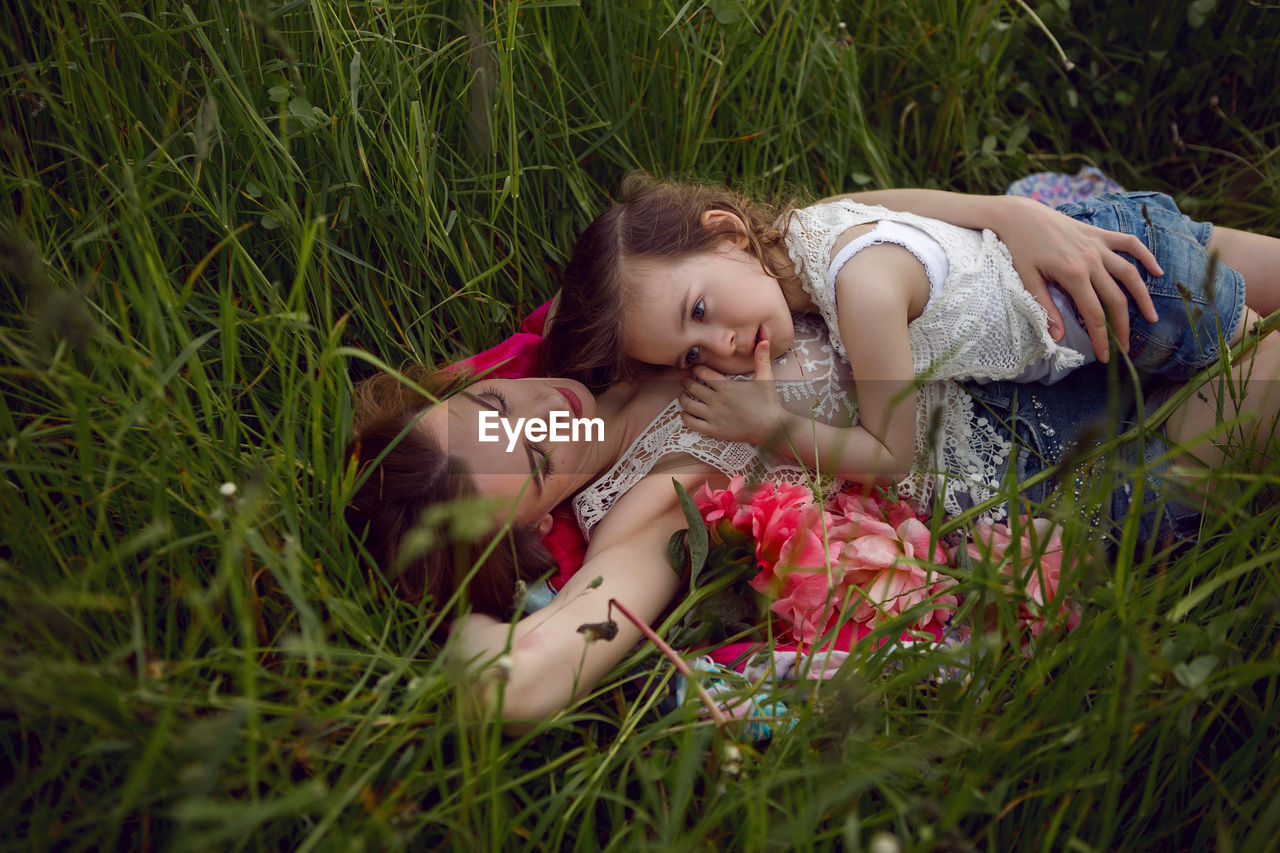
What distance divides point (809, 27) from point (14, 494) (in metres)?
1.85

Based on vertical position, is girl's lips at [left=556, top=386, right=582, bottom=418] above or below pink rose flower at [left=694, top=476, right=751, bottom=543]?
above

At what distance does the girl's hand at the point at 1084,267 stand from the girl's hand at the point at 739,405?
552 millimetres

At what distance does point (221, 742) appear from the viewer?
728 millimetres

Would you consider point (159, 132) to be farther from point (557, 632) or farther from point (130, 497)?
point (557, 632)

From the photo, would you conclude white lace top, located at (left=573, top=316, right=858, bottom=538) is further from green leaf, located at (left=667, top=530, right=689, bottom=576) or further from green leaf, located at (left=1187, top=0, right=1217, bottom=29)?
green leaf, located at (left=1187, top=0, right=1217, bottom=29)

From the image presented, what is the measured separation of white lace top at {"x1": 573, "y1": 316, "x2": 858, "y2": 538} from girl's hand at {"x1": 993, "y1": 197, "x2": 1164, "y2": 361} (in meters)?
0.41

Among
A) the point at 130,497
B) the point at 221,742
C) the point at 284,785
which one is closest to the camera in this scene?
the point at 221,742

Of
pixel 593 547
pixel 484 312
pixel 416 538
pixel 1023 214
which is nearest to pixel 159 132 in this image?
pixel 484 312

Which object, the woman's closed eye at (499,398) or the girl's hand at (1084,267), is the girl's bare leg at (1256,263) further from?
the woman's closed eye at (499,398)

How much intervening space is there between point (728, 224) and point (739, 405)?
0.39 metres

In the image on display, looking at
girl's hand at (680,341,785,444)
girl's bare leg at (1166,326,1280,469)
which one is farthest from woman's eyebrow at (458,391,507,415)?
girl's bare leg at (1166,326,1280,469)

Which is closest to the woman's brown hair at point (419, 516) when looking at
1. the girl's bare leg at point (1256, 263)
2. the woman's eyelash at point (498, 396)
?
the woman's eyelash at point (498, 396)

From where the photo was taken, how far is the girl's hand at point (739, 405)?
63.8 inches

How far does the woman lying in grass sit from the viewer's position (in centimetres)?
132
